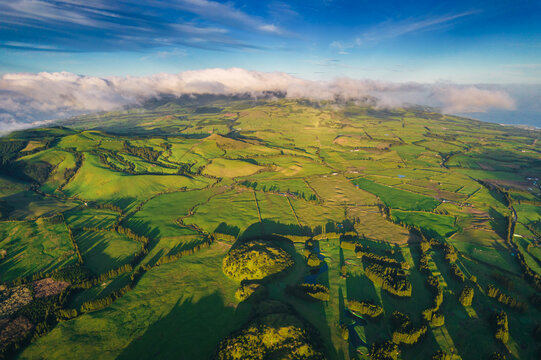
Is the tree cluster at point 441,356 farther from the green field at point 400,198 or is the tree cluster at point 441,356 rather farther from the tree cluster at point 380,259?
the green field at point 400,198

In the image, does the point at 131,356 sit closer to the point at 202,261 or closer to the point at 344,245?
the point at 202,261

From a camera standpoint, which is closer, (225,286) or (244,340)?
(244,340)

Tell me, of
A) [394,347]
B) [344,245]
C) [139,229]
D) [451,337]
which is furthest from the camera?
[139,229]

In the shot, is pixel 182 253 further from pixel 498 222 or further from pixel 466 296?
pixel 498 222

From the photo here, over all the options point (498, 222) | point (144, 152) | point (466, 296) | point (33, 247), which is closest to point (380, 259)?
point (466, 296)

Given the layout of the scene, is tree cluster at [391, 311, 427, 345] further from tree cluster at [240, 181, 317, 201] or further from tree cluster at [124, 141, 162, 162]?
tree cluster at [124, 141, 162, 162]

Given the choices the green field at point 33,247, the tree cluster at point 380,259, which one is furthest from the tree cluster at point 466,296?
the green field at point 33,247

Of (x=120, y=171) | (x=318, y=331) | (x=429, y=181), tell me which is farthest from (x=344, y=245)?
(x=120, y=171)

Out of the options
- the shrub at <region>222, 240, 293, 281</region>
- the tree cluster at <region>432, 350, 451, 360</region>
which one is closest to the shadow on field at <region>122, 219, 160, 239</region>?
the shrub at <region>222, 240, 293, 281</region>
